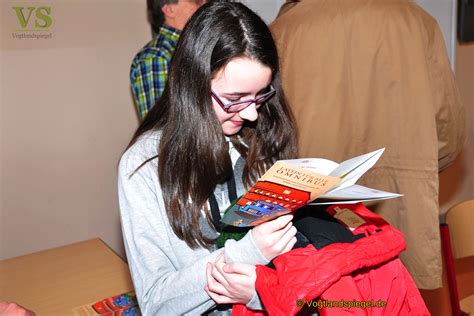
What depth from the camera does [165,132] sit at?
1.24m

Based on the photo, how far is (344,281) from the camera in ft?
3.42

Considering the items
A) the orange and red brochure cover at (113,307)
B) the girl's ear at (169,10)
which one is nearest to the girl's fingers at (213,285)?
the orange and red brochure cover at (113,307)

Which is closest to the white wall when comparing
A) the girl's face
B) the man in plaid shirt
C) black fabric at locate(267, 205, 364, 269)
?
the man in plaid shirt

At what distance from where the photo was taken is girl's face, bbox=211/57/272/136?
1.19m

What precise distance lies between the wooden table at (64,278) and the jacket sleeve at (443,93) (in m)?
1.29

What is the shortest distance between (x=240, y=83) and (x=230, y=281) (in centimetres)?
45

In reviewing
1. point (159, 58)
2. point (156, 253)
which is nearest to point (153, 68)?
point (159, 58)

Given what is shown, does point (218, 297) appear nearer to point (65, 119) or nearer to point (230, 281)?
point (230, 281)

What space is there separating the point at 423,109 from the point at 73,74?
6.87ft

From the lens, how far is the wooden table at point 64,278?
1.72 metres

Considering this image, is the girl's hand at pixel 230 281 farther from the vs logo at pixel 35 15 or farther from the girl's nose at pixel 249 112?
the vs logo at pixel 35 15

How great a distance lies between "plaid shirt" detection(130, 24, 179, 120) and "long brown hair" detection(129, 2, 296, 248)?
4.45 feet

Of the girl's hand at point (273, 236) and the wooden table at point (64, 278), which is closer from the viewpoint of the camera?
the girl's hand at point (273, 236)

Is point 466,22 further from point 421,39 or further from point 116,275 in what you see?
point 116,275
